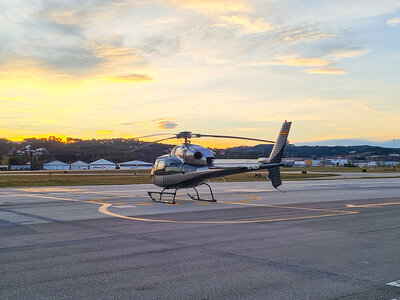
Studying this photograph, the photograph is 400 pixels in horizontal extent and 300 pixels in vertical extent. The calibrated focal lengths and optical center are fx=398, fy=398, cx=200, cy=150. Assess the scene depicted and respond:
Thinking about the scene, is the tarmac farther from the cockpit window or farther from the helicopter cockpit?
the cockpit window

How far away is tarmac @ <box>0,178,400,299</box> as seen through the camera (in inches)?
269

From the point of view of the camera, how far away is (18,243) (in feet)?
35.6

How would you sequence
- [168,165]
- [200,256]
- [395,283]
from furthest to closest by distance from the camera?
[168,165]
[200,256]
[395,283]

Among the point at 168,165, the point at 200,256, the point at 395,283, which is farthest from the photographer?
the point at 168,165

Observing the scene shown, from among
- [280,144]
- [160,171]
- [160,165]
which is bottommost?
[160,171]

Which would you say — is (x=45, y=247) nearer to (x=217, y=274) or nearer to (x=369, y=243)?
(x=217, y=274)

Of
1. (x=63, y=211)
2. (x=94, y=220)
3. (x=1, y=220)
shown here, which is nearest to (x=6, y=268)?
(x=94, y=220)

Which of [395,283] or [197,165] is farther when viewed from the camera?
[197,165]

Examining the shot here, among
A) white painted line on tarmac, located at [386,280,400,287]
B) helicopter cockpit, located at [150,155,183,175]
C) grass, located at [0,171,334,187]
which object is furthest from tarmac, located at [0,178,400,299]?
grass, located at [0,171,334,187]

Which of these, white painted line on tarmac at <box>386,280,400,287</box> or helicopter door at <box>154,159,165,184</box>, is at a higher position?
helicopter door at <box>154,159,165,184</box>

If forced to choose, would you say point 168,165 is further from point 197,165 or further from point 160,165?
point 197,165

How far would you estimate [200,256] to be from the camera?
364 inches

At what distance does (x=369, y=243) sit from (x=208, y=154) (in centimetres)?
1253

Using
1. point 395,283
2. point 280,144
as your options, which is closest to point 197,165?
→ point 280,144
